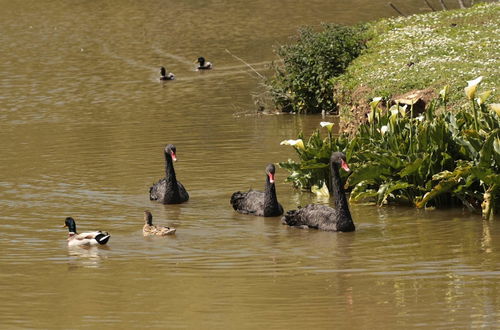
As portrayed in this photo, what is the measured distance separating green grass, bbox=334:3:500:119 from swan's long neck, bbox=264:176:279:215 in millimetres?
3870

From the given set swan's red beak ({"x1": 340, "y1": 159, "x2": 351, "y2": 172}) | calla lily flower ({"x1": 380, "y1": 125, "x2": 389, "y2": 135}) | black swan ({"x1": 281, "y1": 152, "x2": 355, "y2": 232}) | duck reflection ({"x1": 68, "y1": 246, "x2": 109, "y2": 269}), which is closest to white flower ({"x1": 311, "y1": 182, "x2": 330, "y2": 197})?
calla lily flower ({"x1": 380, "y1": 125, "x2": 389, "y2": 135})

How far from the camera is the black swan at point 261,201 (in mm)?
14638

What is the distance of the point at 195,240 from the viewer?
13.3 meters

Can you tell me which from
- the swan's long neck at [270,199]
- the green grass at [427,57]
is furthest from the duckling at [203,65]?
the swan's long neck at [270,199]

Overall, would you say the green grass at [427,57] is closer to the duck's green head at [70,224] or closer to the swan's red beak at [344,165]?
the swan's red beak at [344,165]

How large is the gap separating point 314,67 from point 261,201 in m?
11.2

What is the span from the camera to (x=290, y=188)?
17.1m

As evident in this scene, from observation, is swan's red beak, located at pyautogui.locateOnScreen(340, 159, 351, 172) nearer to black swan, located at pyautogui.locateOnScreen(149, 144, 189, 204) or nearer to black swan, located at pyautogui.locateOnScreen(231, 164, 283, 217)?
black swan, located at pyautogui.locateOnScreen(231, 164, 283, 217)

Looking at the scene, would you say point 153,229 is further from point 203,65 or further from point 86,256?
point 203,65

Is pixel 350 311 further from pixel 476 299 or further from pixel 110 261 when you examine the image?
pixel 110 261

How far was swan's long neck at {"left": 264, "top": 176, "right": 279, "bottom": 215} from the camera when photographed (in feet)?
47.8

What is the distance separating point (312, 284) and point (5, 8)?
3913 centimetres

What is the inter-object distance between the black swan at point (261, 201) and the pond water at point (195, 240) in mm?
168

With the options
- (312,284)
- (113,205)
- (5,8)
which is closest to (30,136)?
(113,205)
